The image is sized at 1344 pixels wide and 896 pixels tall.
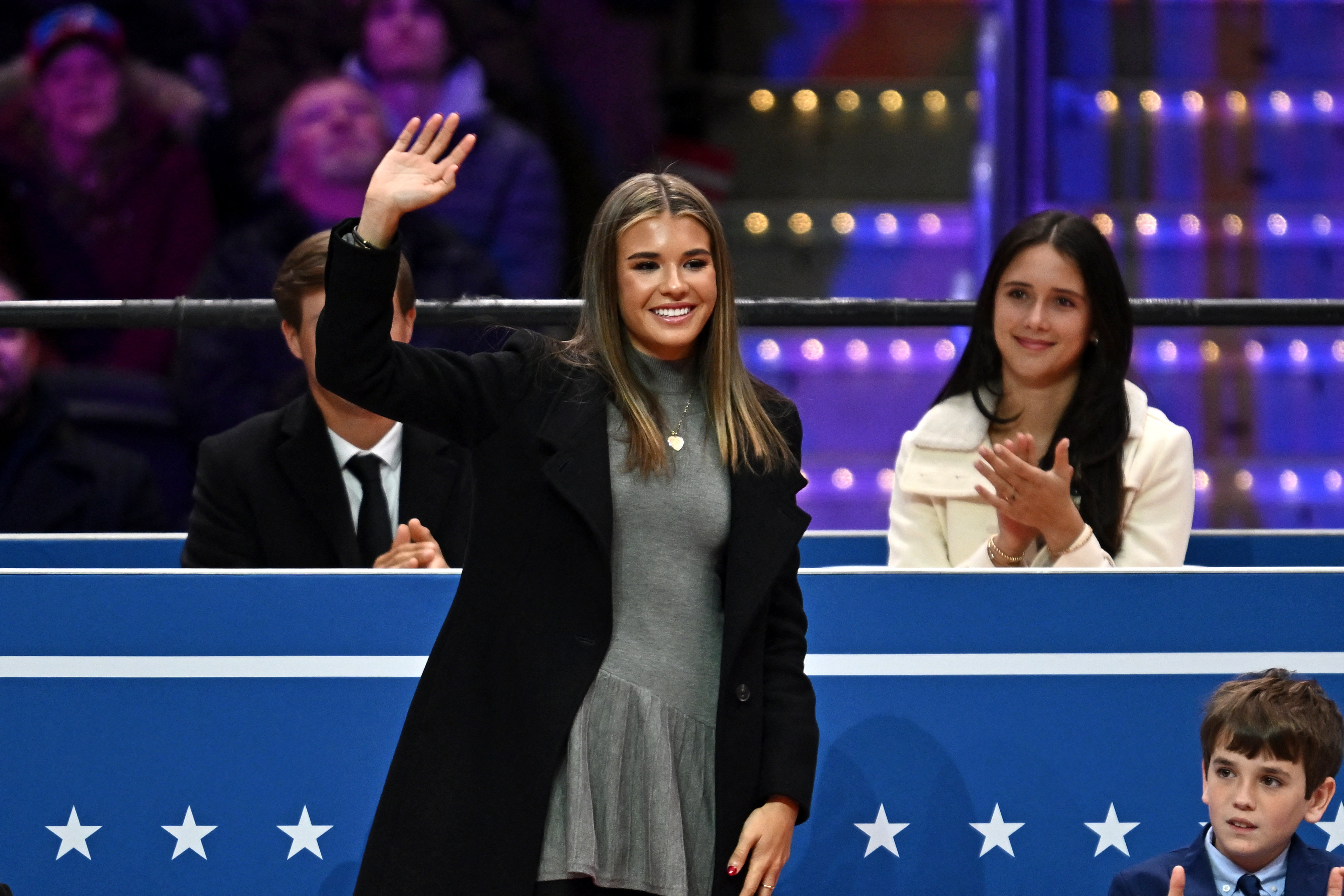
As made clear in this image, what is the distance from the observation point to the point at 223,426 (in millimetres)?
5000

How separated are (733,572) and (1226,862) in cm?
59

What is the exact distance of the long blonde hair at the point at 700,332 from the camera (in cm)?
158

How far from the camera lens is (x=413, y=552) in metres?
1.95

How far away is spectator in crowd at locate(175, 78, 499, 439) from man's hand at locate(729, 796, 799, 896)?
3.44m

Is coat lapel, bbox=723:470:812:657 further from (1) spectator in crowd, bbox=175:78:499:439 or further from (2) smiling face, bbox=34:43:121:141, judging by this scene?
(2) smiling face, bbox=34:43:121:141

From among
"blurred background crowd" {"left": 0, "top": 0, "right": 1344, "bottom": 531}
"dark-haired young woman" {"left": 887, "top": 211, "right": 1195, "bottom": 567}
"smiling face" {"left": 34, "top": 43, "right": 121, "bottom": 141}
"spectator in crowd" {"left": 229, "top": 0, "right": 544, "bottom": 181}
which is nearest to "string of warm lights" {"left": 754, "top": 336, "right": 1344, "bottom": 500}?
"blurred background crowd" {"left": 0, "top": 0, "right": 1344, "bottom": 531}

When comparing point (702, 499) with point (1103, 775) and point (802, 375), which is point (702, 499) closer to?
point (1103, 775)

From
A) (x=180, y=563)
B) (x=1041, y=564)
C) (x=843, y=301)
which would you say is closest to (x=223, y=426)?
(x=180, y=563)

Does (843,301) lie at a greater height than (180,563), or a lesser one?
greater

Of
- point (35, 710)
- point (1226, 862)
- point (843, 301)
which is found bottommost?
point (1226, 862)

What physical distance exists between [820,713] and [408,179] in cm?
81

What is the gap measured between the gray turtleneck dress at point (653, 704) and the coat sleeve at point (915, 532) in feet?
2.32

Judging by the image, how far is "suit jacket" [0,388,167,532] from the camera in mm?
3533

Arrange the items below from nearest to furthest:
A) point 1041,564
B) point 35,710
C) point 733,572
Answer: point 733,572 → point 35,710 → point 1041,564
